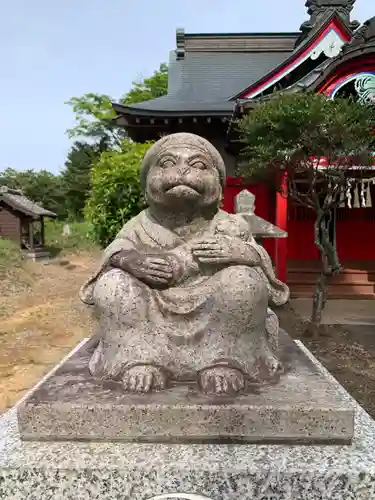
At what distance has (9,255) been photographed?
41.8ft

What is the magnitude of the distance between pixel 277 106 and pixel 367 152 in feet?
4.48

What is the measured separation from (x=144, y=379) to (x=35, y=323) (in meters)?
6.07

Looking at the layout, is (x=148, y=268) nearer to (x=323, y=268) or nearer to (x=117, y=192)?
(x=323, y=268)

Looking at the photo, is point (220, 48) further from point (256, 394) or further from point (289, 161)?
point (256, 394)

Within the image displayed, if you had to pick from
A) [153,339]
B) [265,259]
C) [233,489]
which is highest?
[265,259]

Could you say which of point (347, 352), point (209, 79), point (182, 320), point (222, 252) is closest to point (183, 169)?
point (222, 252)

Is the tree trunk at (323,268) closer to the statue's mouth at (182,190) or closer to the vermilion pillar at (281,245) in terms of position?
the vermilion pillar at (281,245)

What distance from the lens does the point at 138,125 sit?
924 centimetres

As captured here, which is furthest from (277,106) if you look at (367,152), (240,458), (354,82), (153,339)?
(240,458)

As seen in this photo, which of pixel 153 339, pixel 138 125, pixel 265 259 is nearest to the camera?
pixel 153 339

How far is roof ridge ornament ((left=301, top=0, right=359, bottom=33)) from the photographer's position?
1024 cm

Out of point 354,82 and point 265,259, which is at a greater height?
point 354,82

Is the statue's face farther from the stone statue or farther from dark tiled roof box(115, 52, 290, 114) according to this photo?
dark tiled roof box(115, 52, 290, 114)

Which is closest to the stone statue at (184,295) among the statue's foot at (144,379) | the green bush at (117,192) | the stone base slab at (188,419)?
the statue's foot at (144,379)
